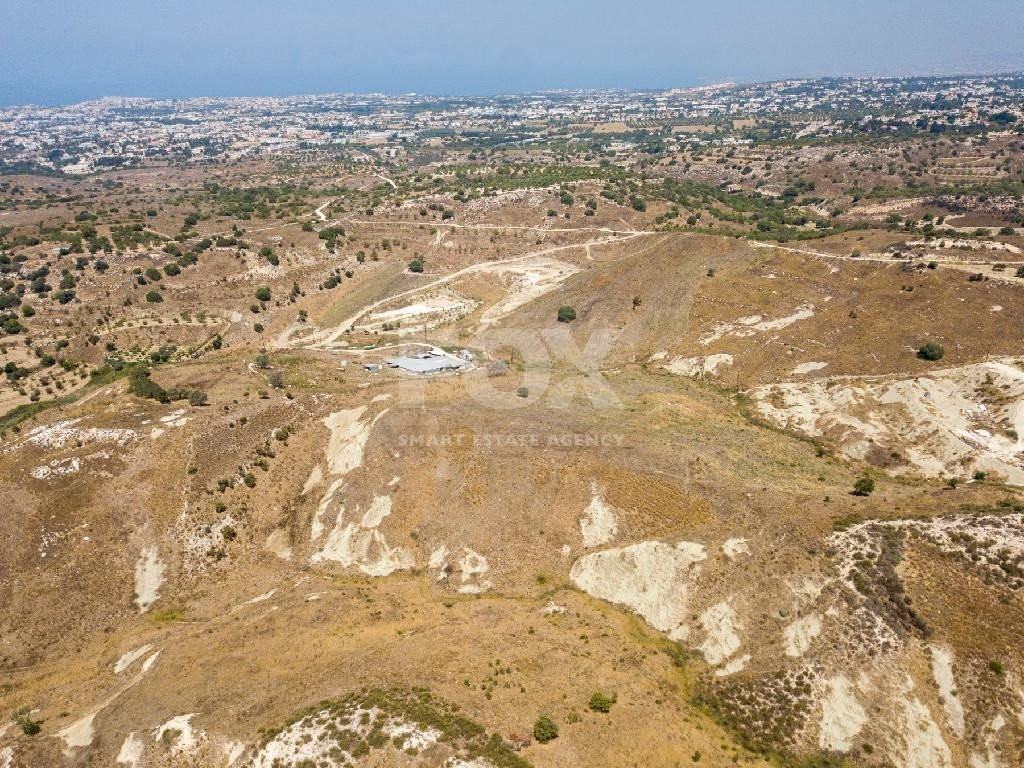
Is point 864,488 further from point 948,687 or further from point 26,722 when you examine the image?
point 26,722

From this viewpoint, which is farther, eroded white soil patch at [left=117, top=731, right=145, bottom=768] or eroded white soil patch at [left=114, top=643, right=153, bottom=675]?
eroded white soil patch at [left=114, top=643, right=153, bottom=675]

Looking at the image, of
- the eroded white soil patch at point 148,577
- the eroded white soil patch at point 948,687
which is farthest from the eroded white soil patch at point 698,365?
the eroded white soil patch at point 148,577

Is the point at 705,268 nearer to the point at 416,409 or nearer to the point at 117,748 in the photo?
the point at 416,409

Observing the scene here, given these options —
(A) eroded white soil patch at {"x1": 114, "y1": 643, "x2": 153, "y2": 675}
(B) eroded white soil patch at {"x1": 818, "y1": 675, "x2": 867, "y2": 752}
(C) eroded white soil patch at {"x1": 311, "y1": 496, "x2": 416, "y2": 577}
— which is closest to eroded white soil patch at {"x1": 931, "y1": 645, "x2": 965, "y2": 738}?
(B) eroded white soil patch at {"x1": 818, "y1": 675, "x2": 867, "y2": 752}

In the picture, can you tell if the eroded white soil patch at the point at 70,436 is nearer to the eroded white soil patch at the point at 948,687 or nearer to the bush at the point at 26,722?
the bush at the point at 26,722

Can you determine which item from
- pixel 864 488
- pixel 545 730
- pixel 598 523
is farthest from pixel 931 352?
pixel 545 730

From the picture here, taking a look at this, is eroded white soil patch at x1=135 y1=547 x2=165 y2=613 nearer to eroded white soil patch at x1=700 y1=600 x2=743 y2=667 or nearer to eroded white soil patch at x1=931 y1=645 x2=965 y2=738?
eroded white soil patch at x1=700 y1=600 x2=743 y2=667
